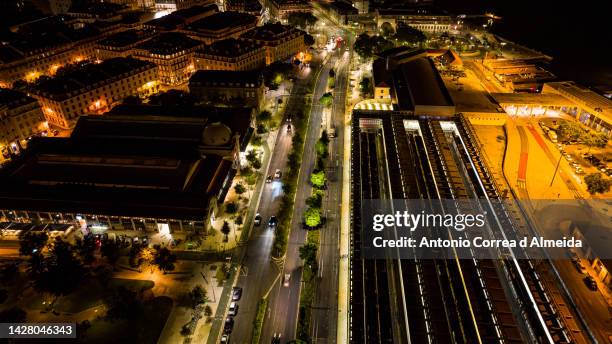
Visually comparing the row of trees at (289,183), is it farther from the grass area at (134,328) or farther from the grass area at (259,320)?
the grass area at (134,328)

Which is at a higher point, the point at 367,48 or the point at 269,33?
the point at 269,33

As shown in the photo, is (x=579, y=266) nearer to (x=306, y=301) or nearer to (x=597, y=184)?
(x=597, y=184)

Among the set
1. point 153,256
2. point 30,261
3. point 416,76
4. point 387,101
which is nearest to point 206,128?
point 153,256

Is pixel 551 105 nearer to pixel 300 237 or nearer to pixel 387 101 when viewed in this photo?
pixel 387 101

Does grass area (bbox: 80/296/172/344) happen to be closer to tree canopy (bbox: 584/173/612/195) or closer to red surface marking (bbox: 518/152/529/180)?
red surface marking (bbox: 518/152/529/180)

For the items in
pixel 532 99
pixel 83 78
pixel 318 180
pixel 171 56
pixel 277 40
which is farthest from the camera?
pixel 277 40

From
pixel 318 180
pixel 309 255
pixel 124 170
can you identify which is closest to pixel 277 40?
pixel 318 180
